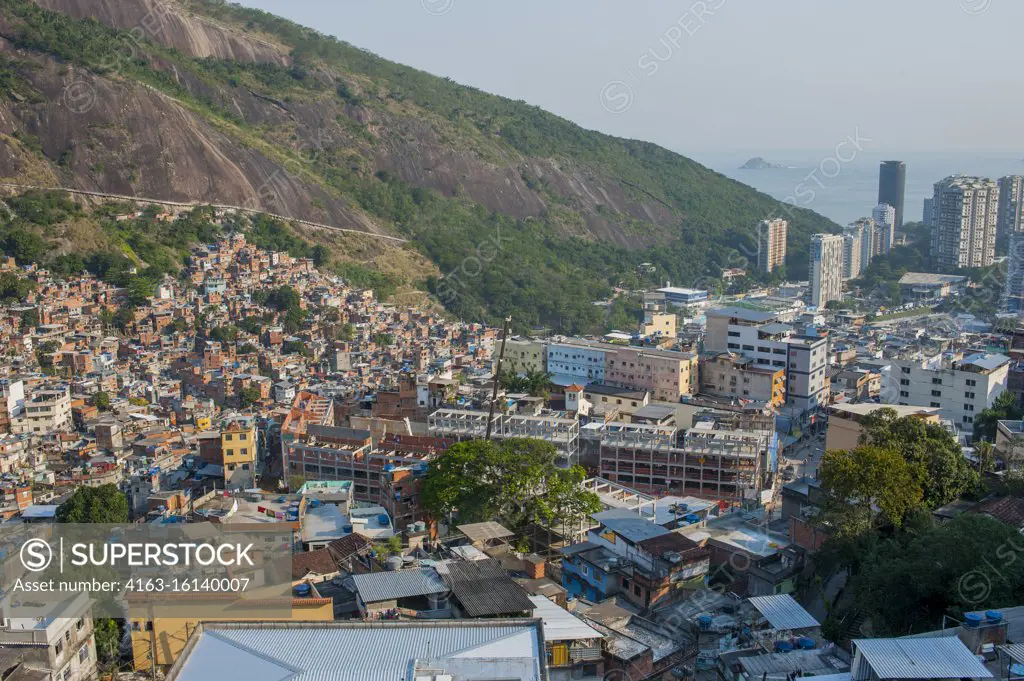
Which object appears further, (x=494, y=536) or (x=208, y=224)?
(x=208, y=224)

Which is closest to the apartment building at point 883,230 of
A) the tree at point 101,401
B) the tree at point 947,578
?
the tree at point 101,401

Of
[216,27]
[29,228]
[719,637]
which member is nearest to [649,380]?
[719,637]

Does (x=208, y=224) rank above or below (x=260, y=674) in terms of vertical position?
above

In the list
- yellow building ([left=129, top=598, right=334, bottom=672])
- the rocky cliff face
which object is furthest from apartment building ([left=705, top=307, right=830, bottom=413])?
the rocky cliff face

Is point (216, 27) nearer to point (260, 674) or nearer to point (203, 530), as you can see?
point (203, 530)

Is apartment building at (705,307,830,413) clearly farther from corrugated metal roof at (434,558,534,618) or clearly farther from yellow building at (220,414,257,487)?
corrugated metal roof at (434,558,534,618)

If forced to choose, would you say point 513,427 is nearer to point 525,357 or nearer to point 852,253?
point 525,357

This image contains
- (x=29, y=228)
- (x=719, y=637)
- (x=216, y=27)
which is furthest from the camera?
(x=216, y=27)
